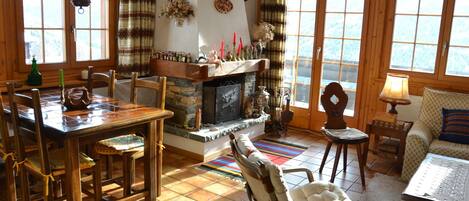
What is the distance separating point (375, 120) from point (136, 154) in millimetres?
2480

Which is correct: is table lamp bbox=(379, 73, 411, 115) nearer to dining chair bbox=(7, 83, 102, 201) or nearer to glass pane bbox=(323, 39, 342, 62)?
glass pane bbox=(323, 39, 342, 62)

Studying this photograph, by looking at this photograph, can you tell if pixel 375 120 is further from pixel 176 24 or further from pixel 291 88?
pixel 176 24

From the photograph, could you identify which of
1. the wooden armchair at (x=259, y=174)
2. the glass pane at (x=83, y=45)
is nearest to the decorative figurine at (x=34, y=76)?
the glass pane at (x=83, y=45)

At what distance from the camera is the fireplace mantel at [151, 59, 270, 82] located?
421cm

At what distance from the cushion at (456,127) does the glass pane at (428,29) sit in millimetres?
938

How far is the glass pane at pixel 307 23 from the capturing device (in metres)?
5.37

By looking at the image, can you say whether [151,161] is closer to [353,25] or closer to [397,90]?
[397,90]

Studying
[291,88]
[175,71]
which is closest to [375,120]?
[291,88]

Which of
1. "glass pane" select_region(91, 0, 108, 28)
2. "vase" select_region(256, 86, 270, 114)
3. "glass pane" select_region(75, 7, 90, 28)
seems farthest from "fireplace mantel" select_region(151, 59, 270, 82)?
"glass pane" select_region(75, 7, 90, 28)

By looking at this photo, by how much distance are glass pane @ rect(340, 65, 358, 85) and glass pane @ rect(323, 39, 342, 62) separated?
16 centimetres

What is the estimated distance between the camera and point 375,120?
4.30 m

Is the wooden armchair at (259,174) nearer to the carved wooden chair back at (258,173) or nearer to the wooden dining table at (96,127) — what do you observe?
the carved wooden chair back at (258,173)

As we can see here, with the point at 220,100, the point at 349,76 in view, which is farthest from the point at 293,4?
the point at 220,100

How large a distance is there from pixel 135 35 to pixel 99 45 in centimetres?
44
